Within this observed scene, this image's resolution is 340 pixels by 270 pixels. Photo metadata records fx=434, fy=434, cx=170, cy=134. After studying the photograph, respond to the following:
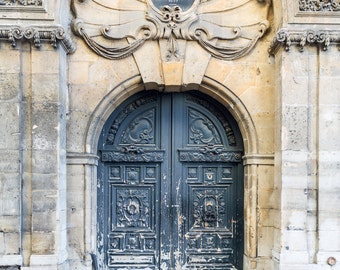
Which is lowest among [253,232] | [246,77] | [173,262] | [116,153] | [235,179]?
[173,262]

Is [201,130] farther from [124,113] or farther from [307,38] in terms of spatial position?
[307,38]

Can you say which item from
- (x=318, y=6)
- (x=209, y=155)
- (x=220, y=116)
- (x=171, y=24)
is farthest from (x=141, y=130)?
(x=318, y=6)

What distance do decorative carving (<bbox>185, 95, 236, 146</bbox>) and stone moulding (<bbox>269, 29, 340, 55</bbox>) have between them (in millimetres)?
1348

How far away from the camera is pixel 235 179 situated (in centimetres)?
626

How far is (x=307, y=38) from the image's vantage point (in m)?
5.45

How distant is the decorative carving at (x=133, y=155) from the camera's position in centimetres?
615

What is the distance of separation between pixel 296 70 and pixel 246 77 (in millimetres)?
705

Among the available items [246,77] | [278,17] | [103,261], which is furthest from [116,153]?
[278,17]

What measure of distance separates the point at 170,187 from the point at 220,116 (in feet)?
4.11

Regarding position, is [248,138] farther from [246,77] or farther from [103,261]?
[103,261]

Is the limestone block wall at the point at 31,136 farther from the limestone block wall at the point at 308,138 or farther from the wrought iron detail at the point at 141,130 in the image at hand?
the limestone block wall at the point at 308,138

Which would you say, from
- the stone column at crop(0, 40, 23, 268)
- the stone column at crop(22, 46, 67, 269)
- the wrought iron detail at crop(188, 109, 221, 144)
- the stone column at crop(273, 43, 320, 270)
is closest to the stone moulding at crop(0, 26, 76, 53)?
the stone column at crop(22, 46, 67, 269)

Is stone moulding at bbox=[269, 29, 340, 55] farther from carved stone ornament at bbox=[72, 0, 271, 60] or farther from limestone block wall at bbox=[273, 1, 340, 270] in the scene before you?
carved stone ornament at bbox=[72, 0, 271, 60]

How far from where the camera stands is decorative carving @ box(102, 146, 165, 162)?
242 inches
